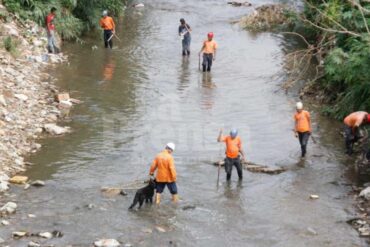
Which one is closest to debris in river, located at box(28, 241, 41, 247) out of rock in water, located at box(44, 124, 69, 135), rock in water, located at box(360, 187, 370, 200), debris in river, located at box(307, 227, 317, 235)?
debris in river, located at box(307, 227, 317, 235)

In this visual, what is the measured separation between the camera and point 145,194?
476 inches

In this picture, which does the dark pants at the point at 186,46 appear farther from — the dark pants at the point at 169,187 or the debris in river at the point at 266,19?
the dark pants at the point at 169,187

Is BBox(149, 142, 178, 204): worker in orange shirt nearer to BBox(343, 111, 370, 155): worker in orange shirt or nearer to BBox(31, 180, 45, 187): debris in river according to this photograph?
BBox(31, 180, 45, 187): debris in river

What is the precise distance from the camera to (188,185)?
13484 mm

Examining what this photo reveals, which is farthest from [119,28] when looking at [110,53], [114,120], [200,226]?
[200,226]

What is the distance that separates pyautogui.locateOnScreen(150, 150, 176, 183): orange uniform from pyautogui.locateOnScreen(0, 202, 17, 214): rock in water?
2703 mm

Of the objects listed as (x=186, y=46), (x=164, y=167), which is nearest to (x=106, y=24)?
(x=186, y=46)

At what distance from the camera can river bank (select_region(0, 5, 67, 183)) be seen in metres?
14.3

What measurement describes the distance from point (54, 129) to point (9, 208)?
4339 millimetres

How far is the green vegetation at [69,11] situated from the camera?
876 inches

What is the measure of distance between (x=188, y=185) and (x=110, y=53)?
1113 centimetres

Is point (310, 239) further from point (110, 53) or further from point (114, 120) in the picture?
point (110, 53)

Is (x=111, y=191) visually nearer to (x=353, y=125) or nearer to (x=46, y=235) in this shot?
(x=46, y=235)

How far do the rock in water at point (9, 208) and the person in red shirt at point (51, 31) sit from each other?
10758 mm
